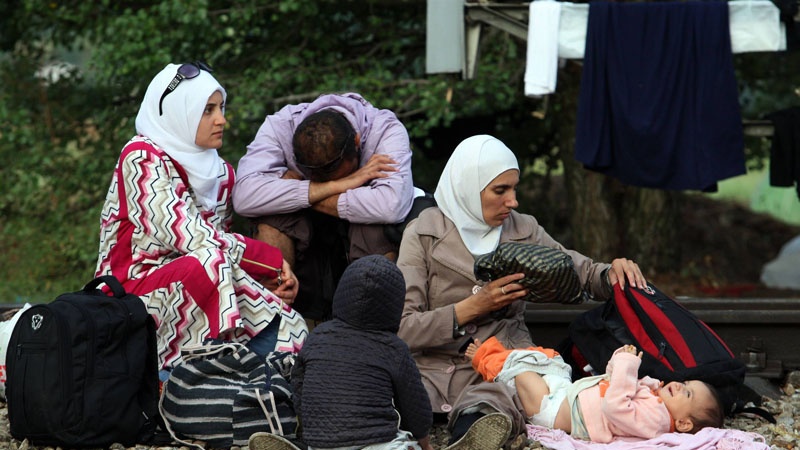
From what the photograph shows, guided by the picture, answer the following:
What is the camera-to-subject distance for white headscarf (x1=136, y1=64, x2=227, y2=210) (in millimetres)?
5086

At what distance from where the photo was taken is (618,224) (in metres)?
10.2

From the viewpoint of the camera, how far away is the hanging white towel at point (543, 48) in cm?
743

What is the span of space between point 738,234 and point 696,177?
608 cm

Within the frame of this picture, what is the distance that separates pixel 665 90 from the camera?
7.42 m

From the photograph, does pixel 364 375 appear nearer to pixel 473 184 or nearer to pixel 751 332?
pixel 473 184

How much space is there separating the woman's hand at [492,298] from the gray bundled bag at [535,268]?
0.03m

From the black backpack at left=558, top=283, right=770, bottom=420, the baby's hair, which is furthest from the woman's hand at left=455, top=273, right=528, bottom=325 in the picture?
the baby's hair

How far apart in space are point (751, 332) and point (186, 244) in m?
2.84

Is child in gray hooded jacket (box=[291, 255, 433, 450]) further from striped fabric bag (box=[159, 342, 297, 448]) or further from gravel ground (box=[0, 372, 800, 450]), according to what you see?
gravel ground (box=[0, 372, 800, 450])

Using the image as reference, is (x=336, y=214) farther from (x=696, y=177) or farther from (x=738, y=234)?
(x=738, y=234)

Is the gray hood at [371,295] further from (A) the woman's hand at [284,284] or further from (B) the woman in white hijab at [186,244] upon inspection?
(A) the woman's hand at [284,284]

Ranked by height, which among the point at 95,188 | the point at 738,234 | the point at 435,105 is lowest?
the point at 738,234

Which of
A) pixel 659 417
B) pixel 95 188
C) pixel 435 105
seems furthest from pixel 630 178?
pixel 95 188

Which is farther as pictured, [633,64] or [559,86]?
[559,86]
